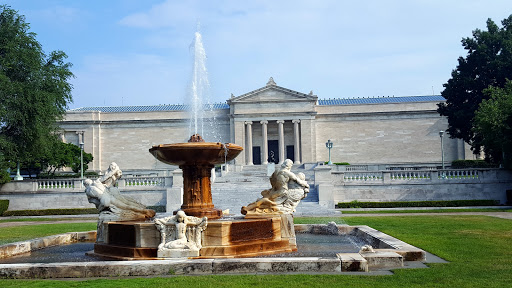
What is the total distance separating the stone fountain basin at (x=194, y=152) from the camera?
493 inches

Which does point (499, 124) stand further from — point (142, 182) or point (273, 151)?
point (273, 151)

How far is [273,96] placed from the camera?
67.0 meters

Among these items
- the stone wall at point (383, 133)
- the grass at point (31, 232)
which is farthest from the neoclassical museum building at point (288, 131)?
the grass at point (31, 232)

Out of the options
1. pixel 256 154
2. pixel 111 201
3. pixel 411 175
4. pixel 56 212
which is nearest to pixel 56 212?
pixel 56 212

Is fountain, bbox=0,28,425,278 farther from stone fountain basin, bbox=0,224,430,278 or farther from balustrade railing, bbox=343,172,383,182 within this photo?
balustrade railing, bbox=343,172,383,182

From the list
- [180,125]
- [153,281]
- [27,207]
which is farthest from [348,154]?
[153,281]

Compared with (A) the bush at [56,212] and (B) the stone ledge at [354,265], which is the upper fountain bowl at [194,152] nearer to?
(B) the stone ledge at [354,265]

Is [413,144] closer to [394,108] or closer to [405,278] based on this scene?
[394,108]

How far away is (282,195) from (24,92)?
2818 centimetres

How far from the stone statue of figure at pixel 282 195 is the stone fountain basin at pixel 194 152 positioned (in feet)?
5.55

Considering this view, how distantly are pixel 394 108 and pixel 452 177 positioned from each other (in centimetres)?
3197

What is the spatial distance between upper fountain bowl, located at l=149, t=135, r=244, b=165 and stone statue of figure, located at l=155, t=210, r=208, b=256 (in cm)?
186

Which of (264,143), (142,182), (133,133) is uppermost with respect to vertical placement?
(133,133)

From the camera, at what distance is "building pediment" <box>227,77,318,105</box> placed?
2613 inches
